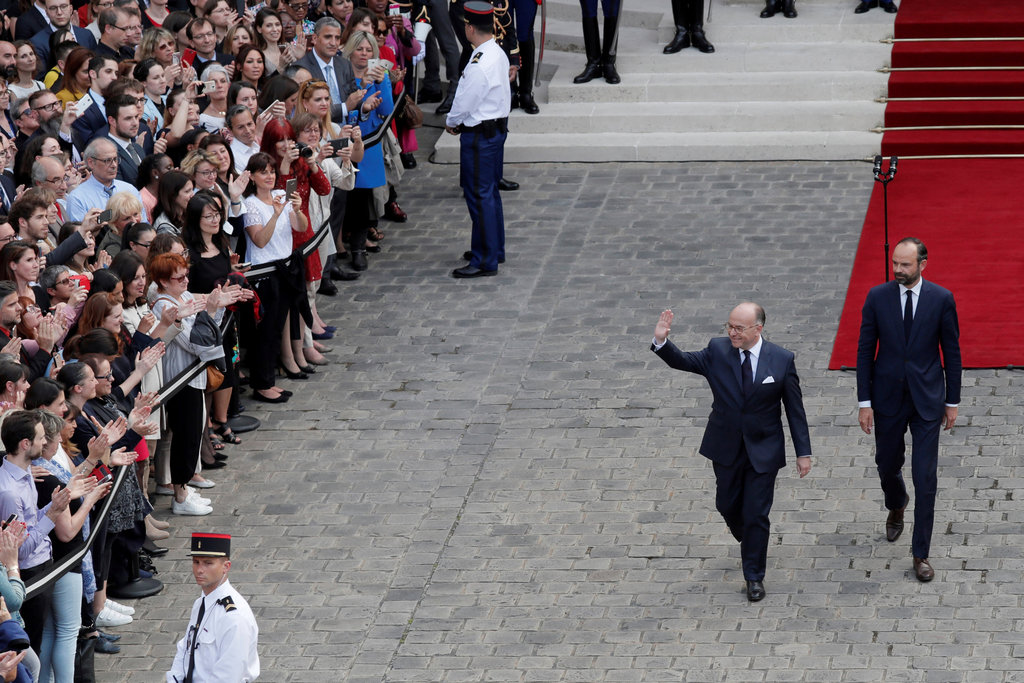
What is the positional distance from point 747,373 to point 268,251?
4257 millimetres

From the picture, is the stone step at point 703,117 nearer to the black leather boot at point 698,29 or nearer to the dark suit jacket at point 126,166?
the black leather boot at point 698,29

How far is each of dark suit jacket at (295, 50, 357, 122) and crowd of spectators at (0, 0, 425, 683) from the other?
18 mm

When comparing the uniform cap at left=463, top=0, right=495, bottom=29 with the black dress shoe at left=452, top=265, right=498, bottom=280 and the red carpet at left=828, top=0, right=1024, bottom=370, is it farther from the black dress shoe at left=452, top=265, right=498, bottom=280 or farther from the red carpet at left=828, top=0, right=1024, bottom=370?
the red carpet at left=828, top=0, right=1024, bottom=370

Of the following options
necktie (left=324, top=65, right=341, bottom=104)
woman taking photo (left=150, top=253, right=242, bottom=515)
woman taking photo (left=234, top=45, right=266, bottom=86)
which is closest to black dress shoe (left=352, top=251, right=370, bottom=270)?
necktie (left=324, top=65, right=341, bottom=104)

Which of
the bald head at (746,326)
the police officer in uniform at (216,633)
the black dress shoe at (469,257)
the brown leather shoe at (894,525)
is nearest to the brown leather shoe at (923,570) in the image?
the brown leather shoe at (894,525)

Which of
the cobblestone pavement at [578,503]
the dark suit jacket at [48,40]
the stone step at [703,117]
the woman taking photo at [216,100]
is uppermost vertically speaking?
the dark suit jacket at [48,40]

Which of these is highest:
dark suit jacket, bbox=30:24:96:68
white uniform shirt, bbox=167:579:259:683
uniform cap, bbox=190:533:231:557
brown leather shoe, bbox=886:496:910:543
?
dark suit jacket, bbox=30:24:96:68

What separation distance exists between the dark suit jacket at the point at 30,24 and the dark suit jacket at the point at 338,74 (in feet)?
7.00

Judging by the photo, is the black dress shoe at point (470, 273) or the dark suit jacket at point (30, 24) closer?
the dark suit jacket at point (30, 24)

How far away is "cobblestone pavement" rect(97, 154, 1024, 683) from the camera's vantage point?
8617 millimetres

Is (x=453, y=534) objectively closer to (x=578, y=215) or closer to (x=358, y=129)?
(x=358, y=129)

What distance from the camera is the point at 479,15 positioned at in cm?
1348

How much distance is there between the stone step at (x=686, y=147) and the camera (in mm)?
16062

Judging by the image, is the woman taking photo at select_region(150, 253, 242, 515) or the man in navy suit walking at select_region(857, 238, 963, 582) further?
the woman taking photo at select_region(150, 253, 242, 515)
